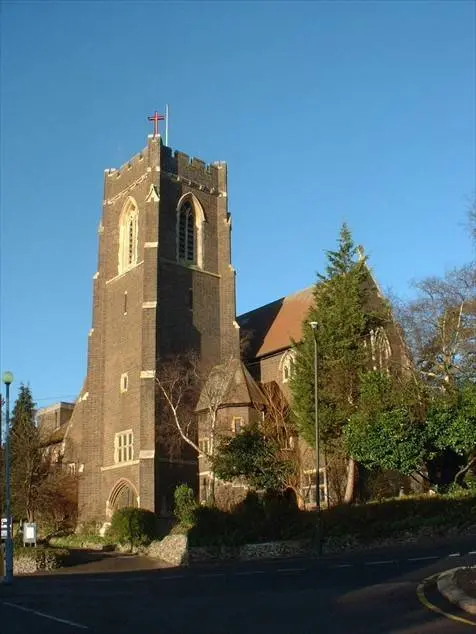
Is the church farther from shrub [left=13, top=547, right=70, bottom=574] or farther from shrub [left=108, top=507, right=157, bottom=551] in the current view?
shrub [left=13, top=547, right=70, bottom=574]

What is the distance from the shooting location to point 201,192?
46656mm

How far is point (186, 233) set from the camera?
4522cm

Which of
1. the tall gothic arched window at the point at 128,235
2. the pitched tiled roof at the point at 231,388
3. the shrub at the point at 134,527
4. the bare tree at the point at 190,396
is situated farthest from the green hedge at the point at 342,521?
the tall gothic arched window at the point at 128,235

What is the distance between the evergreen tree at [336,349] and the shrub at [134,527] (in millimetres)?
8423

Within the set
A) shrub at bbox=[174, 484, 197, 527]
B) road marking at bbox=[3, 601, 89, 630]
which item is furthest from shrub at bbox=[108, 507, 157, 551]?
road marking at bbox=[3, 601, 89, 630]

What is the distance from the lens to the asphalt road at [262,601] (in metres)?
10.4

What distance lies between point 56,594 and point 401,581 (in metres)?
7.63

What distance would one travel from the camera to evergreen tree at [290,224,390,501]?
Result: 1296 inches

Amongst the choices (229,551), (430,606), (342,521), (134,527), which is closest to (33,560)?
(229,551)

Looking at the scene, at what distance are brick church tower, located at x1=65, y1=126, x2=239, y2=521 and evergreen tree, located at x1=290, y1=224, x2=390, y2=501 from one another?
8.68 m

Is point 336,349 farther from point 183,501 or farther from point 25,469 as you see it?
point 25,469

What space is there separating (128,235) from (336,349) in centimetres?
1760

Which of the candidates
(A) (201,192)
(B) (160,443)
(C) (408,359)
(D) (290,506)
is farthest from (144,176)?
(D) (290,506)

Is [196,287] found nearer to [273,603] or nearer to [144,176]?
[144,176]
